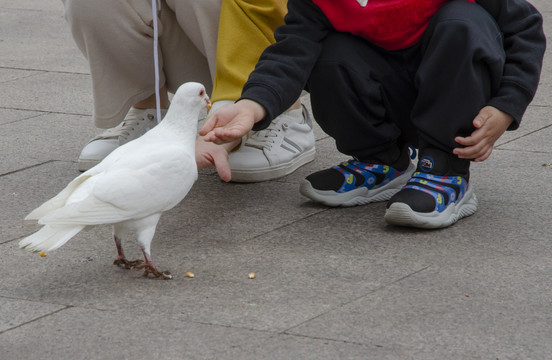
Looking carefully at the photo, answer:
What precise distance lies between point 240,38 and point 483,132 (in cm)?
120

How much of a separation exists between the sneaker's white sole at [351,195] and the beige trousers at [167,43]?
553mm

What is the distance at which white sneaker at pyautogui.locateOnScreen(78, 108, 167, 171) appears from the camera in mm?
4055

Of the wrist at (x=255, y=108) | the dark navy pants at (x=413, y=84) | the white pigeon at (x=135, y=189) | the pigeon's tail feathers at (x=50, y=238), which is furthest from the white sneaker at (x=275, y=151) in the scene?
the pigeon's tail feathers at (x=50, y=238)

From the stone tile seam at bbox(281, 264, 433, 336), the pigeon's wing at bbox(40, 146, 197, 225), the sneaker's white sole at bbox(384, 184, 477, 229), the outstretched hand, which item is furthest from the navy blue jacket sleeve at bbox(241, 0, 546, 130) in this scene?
the stone tile seam at bbox(281, 264, 433, 336)

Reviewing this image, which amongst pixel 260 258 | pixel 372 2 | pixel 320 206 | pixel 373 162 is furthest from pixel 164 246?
pixel 372 2

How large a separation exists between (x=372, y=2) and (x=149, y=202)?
1.29m

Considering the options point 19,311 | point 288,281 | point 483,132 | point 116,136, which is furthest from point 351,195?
point 19,311

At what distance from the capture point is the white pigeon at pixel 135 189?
8.52ft

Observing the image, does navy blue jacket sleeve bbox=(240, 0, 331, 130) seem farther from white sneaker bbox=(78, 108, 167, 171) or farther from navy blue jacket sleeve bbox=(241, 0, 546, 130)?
white sneaker bbox=(78, 108, 167, 171)

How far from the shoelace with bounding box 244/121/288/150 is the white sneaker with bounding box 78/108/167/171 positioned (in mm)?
567

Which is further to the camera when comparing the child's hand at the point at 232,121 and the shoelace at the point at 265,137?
the shoelace at the point at 265,137

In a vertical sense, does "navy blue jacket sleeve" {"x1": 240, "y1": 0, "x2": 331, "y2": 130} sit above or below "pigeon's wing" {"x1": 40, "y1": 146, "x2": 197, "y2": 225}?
above

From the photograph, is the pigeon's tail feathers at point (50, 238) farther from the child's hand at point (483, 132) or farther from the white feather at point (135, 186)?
the child's hand at point (483, 132)

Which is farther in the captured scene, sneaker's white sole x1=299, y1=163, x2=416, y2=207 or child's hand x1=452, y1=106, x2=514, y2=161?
sneaker's white sole x1=299, y1=163, x2=416, y2=207
